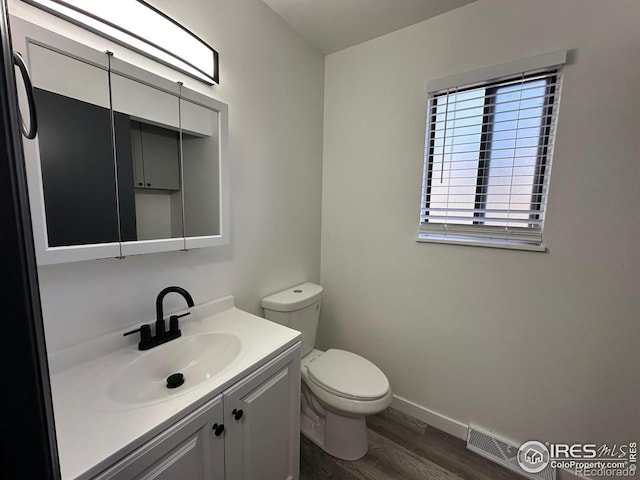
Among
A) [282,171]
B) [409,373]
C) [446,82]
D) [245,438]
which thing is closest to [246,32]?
[282,171]

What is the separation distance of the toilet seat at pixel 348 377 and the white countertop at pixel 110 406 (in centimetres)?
44

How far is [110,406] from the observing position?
71cm

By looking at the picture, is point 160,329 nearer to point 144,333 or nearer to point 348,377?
point 144,333

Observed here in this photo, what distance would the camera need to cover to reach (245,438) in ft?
3.04

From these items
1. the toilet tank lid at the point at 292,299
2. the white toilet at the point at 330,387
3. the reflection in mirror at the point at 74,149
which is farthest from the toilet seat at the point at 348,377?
the reflection in mirror at the point at 74,149

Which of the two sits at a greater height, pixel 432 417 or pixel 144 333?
pixel 144 333

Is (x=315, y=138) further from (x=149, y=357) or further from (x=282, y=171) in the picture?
(x=149, y=357)

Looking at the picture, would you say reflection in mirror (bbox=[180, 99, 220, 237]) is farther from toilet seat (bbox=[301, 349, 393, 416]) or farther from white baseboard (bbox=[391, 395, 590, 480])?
white baseboard (bbox=[391, 395, 590, 480])

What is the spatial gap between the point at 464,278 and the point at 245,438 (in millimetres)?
1324

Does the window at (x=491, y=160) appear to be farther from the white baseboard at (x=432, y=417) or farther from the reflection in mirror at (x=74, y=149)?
the reflection in mirror at (x=74, y=149)

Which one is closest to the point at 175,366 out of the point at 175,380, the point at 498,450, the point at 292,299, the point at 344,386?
the point at 175,380

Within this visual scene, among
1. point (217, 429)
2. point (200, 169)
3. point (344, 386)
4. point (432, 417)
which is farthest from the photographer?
point (432, 417)

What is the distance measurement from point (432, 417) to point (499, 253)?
1115 mm

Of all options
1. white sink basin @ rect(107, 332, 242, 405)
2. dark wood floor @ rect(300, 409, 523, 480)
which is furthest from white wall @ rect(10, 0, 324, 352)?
dark wood floor @ rect(300, 409, 523, 480)
